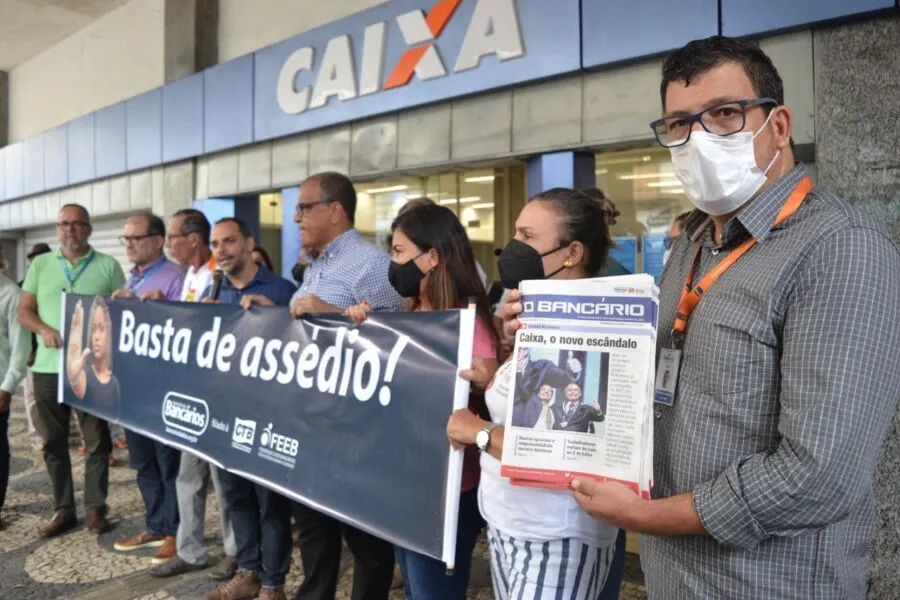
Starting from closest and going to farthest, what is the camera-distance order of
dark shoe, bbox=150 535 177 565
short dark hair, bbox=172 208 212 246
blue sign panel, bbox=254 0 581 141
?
dark shoe, bbox=150 535 177 565
short dark hair, bbox=172 208 212 246
blue sign panel, bbox=254 0 581 141

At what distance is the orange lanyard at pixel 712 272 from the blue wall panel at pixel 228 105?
6.82 m

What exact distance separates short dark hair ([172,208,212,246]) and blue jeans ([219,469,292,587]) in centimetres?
153

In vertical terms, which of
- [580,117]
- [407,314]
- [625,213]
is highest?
[580,117]

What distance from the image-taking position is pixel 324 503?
8.09ft

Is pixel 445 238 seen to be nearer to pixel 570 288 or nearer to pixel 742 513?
pixel 570 288

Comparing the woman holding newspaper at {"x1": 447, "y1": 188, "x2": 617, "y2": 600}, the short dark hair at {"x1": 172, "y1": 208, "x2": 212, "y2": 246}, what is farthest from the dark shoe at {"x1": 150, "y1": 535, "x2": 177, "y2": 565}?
the woman holding newspaper at {"x1": 447, "y1": 188, "x2": 617, "y2": 600}

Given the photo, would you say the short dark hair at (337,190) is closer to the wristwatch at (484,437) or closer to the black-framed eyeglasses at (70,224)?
the wristwatch at (484,437)

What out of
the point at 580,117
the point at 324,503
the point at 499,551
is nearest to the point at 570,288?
the point at 499,551

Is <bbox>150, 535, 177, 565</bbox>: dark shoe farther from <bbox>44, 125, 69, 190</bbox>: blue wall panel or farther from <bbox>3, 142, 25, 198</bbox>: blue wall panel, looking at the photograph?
<bbox>3, 142, 25, 198</bbox>: blue wall panel

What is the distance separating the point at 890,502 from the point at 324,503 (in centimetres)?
261

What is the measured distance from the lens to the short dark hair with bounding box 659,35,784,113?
1229 millimetres

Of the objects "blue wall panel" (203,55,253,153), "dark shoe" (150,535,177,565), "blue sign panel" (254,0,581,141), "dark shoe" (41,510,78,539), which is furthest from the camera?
"blue wall panel" (203,55,253,153)

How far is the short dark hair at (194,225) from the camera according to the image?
3.99m

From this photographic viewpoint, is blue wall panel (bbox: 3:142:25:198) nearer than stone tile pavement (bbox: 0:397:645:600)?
No
